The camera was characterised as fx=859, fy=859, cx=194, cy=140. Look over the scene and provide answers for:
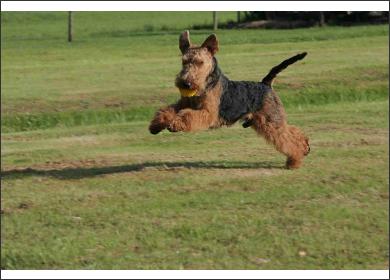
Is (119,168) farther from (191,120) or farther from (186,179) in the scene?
(191,120)

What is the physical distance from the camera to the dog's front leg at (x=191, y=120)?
798 cm

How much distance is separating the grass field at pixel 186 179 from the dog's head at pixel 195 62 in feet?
4.40

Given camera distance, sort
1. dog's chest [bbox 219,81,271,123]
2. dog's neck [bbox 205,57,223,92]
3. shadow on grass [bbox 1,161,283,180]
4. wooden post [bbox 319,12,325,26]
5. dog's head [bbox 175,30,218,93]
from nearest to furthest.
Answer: dog's head [bbox 175,30,218,93]
dog's neck [bbox 205,57,223,92]
dog's chest [bbox 219,81,271,123]
shadow on grass [bbox 1,161,283,180]
wooden post [bbox 319,12,325,26]

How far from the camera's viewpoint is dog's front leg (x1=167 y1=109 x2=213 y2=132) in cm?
798

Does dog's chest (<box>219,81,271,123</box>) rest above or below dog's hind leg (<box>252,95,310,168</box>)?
above

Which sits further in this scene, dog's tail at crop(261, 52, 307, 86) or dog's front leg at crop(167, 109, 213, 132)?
dog's tail at crop(261, 52, 307, 86)

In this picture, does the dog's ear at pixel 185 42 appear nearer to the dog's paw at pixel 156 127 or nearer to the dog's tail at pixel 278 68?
the dog's paw at pixel 156 127

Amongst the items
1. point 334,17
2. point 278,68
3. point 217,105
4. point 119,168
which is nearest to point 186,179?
point 119,168

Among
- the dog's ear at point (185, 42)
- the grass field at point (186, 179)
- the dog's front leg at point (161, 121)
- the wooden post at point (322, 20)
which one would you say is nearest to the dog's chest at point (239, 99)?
the dog's front leg at point (161, 121)

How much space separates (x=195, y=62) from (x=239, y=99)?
3.77 feet

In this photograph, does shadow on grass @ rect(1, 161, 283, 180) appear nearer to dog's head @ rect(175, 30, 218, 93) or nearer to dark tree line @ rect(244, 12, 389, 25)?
dog's head @ rect(175, 30, 218, 93)

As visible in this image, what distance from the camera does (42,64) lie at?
22.3 m

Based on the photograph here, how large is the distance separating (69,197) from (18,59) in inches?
594

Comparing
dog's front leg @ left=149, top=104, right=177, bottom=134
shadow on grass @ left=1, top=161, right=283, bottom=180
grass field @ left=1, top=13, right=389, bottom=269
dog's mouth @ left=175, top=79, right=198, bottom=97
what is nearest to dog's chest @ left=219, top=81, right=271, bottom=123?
dog's mouth @ left=175, top=79, right=198, bottom=97
